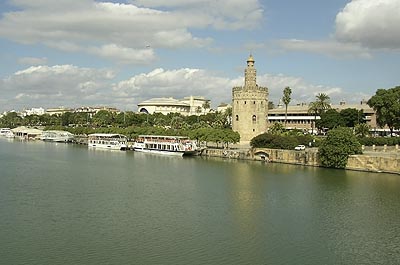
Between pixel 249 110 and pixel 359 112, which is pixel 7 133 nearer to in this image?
pixel 249 110

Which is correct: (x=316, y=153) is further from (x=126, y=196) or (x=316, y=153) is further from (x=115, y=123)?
(x=115, y=123)

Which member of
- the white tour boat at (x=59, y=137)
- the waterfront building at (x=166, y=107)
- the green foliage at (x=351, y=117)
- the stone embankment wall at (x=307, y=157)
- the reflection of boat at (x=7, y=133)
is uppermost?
the waterfront building at (x=166, y=107)

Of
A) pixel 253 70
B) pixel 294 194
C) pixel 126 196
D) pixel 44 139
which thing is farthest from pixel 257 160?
pixel 44 139

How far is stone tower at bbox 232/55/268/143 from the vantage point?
65750 mm

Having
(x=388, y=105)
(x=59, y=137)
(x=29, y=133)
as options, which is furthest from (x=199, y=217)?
(x=29, y=133)

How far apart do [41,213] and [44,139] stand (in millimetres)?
81297

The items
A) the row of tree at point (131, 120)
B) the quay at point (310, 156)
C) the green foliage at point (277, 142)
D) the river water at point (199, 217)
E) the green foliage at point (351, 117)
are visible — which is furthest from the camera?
the row of tree at point (131, 120)

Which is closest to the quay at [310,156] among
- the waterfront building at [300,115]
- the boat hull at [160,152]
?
the boat hull at [160,152]

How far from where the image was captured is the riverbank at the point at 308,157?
42.2 m

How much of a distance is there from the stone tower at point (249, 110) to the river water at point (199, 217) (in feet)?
75.9

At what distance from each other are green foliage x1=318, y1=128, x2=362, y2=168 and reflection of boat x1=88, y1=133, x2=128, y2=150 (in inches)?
1490

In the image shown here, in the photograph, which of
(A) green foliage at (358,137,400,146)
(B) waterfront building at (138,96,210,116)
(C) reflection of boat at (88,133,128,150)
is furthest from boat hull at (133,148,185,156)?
(B) waterfront building at (138,96,210,116)

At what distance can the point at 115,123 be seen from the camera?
11794 centimetres

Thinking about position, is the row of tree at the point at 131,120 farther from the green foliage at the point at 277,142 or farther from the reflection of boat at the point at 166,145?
the green foliage at the point at 277,142
